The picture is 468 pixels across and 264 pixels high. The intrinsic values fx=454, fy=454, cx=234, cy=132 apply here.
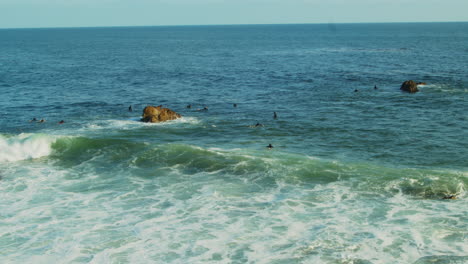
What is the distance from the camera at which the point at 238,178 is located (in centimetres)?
2789

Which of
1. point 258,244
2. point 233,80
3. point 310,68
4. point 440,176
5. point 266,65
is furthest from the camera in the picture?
point 266,65

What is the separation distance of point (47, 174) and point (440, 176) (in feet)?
80.1

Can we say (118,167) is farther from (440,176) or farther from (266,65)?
(266,65)

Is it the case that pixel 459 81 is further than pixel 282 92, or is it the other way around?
pixel 459 81

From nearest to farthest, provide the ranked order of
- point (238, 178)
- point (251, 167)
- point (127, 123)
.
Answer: point (238, 178) → point (251, 167) → point (127, 123)

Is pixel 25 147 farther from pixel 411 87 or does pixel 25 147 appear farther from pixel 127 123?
pixel 411 87

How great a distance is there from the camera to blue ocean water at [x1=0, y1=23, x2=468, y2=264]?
1956cm

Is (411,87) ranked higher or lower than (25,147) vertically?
higher

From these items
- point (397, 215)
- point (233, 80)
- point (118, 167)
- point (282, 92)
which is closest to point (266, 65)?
point (233, 80)

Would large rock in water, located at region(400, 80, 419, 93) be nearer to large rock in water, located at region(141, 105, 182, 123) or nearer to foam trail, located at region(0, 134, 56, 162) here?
large rock in water, located at region(141, 105, 182, 123)

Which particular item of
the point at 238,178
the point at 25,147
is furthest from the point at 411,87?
the point at 25,147

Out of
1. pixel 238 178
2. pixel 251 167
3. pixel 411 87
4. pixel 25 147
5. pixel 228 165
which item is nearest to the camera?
pixel 238 178

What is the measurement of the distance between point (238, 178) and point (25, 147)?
17.0 m

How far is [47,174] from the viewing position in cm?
2931
